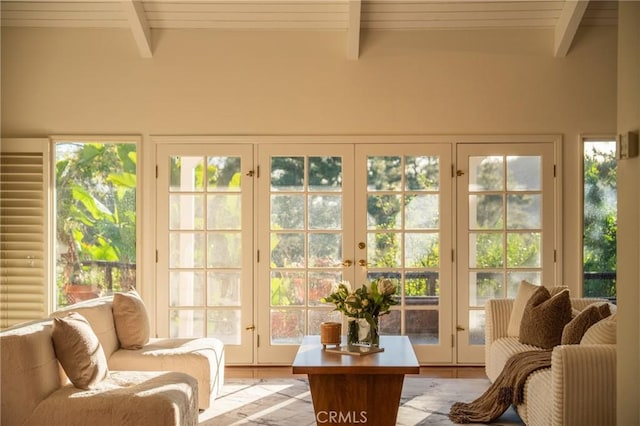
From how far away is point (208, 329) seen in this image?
630 centimetres

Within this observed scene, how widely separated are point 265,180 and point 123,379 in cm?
272

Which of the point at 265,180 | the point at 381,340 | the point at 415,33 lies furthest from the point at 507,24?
the point at 381,340

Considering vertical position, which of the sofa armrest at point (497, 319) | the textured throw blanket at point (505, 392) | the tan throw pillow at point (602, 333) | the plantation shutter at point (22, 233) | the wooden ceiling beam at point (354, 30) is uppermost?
the wooden ceiling beam at point (354, 30)

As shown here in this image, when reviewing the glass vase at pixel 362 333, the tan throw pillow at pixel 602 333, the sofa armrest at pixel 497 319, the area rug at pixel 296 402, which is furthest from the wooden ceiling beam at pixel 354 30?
the tan throw pillow at pixel 602 333

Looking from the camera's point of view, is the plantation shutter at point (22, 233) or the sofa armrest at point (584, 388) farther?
the plantation shutter at point (22, 233)

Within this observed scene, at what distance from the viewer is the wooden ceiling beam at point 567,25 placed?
5773 millimetres

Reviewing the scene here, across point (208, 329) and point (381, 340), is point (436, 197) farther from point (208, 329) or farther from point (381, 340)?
point (208, 329)

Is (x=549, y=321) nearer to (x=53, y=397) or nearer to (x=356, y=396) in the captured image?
(x=356, y=396)

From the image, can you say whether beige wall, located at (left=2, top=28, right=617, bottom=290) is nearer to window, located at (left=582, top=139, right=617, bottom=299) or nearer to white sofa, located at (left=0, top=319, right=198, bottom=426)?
window, located at (left=582, top=139, right=617, bottom=299)

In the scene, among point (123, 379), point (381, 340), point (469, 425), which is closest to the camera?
point (123, 379)

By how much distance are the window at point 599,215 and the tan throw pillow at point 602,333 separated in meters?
2.64

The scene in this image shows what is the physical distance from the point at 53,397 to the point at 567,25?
4898mm

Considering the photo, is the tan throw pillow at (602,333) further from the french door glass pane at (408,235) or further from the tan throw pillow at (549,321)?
the french door glass pane at (408,235)

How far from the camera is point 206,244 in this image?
20.7ft
